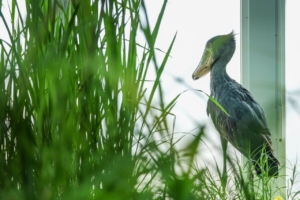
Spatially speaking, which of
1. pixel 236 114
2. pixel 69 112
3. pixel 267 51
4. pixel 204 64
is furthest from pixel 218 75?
pixel 69 112

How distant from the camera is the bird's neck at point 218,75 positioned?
1.71 m

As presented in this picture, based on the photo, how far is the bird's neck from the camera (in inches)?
67.4

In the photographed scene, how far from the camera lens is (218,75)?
1718 mm

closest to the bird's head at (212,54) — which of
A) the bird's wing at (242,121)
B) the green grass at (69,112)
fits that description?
the bird's wing at (242,121)

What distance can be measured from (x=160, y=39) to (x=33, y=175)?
1.36 meters

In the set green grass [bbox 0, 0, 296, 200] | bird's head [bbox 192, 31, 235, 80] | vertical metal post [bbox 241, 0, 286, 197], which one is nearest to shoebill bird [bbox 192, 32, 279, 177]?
bird's head [bbox 192, 31, 235, 80]

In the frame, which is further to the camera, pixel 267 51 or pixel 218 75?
pixel 267 51

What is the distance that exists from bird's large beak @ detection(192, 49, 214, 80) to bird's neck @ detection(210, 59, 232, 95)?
0.06 feet

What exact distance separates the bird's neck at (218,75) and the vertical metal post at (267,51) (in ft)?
0.88

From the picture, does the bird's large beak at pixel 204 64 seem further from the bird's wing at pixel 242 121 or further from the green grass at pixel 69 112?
the green grass at pixel 69 112

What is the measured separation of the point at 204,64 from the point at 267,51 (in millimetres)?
356

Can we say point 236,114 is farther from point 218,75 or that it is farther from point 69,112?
point 69,112

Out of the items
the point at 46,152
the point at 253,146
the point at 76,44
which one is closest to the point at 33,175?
the point at 46,152

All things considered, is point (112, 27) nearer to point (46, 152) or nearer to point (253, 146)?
point (46, 152)
